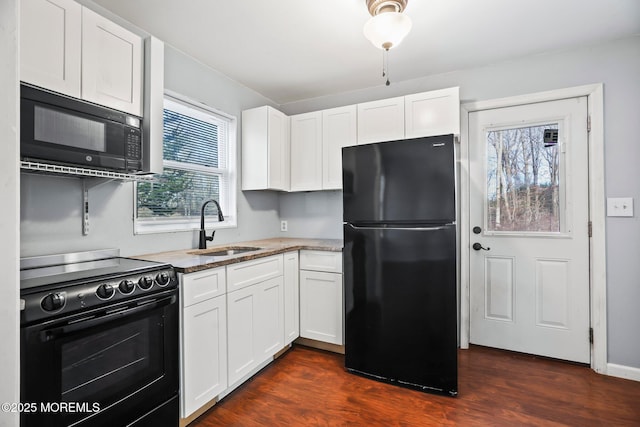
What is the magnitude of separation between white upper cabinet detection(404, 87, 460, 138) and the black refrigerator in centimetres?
60

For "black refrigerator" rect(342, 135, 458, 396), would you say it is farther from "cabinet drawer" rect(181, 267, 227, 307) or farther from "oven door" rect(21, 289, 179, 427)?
"oven door" rect(21, 289, 179, 427)

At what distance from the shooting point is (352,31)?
7.00 ft

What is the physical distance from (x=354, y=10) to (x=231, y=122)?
1555mm

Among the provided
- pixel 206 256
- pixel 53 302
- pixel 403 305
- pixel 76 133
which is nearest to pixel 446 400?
pixel 403 305

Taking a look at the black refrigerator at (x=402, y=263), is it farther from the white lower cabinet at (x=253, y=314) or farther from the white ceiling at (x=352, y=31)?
the white ceiling at (x=352, y=31)

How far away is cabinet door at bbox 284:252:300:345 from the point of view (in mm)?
2596

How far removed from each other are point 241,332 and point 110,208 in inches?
45.2

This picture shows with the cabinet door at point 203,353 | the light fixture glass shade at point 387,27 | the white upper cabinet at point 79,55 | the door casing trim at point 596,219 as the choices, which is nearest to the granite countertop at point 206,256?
the cabinet door at point 203,353

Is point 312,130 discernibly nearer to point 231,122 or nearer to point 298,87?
point 298,87

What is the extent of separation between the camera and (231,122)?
2.98 metres

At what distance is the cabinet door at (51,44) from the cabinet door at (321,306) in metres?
2.02

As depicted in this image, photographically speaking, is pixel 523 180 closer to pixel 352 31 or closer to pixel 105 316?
pixel 352 31

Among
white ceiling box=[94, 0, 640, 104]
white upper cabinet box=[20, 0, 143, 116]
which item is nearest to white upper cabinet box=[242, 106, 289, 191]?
white ceiling box=[94, 0, 640, 104]

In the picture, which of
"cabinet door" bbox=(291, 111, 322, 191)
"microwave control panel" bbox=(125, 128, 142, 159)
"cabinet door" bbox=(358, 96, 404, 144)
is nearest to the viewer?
"microwave control panel" bbox=(125, 128, 142, 159)
